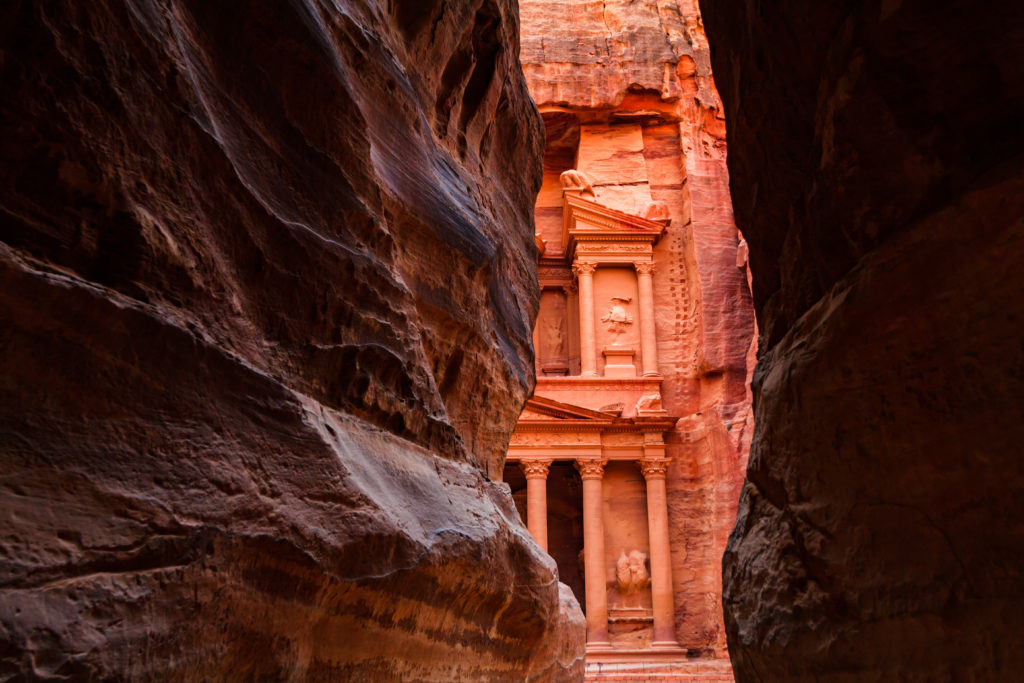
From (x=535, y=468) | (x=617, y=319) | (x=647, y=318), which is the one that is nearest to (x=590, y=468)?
(x=535, y=468)

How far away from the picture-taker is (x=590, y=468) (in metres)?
22.3

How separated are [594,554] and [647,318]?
683 cm

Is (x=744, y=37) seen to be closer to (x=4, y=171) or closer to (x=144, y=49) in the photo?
(x=144, y=49)

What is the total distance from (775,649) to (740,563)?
0.44 metres

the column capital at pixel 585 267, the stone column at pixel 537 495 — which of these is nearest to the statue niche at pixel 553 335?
the column capital at pixel 585 267

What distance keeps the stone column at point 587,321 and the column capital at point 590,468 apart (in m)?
2.58

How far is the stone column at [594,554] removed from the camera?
824 inches

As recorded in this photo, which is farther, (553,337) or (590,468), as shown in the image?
(553,337)

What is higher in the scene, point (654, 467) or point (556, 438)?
point (556, 438)

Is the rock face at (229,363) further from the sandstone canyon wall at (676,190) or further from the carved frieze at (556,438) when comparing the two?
the sandstone canyon wall at (676,190)

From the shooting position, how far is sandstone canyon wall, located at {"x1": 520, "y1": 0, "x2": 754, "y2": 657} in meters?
22.2

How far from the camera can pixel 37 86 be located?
2.33 metres

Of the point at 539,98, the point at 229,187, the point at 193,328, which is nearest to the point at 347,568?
the point at 193,328

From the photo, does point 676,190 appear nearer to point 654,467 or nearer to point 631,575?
point 654,467
